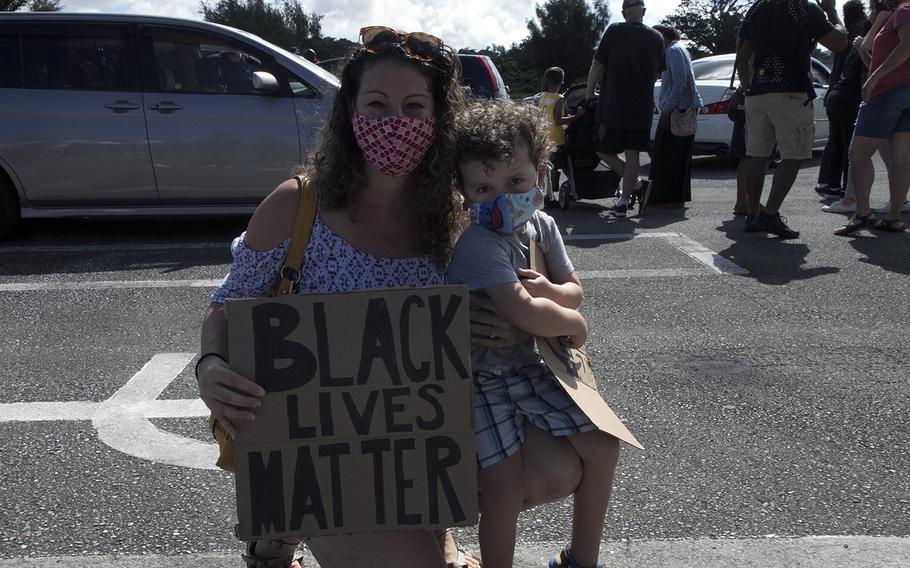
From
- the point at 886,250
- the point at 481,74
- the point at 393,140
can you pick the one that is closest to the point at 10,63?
the point at 481,74

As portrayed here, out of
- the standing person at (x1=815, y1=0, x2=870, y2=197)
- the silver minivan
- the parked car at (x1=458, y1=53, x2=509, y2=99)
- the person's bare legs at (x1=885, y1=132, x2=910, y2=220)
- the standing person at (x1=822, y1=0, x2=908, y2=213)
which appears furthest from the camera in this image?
the parked car at (x1=458, y1=53, x2=509, y2=99)

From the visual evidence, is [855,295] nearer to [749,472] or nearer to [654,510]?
[749,472]

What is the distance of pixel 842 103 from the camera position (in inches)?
336

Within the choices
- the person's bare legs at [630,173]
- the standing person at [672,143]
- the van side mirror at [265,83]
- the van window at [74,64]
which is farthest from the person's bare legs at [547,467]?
the standing person at [672,143]

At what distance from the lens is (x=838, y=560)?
8.47 ft

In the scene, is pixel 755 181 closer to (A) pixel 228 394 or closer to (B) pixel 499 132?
(B) pixel 499 132

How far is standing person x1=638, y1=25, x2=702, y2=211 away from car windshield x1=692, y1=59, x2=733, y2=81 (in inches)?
152

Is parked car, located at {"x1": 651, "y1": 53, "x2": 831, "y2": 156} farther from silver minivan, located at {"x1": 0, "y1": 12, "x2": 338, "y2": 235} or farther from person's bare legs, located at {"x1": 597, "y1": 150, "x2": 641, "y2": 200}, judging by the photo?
silver minivan, located at {"x1": 0, "y1": 12, "x2": 338, "y2": 235}

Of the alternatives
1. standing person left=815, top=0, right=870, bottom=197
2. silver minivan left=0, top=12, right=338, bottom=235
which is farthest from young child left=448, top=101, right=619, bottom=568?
standing person left=815, top=0, right=870, bottom=197

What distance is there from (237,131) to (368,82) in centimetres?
518

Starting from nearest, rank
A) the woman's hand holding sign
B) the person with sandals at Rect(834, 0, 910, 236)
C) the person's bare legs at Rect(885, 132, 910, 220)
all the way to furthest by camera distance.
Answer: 1. the woman's hand holding sign
2. the person with sandals at Rect(834, 0, 910, 236)
3. the person's bare legs at Rect(885, 132, 910, 220)

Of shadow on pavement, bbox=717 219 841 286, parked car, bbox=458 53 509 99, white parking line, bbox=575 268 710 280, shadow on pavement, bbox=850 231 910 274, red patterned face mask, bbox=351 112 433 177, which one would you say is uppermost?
parked car, bbox=458 53 509 99

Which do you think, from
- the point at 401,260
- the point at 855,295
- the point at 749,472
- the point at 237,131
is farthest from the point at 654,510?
the point at 237,131

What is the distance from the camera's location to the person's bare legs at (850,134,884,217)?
6871mm
